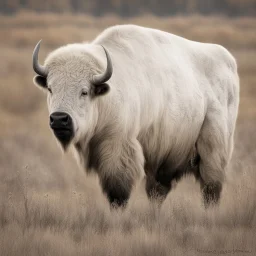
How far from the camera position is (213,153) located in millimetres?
8453

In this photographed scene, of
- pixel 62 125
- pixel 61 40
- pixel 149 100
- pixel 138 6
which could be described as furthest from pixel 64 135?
pixel 138 6

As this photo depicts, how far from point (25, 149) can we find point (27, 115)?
196 inches

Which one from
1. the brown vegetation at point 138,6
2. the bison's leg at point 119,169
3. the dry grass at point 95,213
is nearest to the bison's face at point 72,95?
the bison's leg at point 119,169

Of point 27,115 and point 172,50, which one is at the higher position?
point 172,50

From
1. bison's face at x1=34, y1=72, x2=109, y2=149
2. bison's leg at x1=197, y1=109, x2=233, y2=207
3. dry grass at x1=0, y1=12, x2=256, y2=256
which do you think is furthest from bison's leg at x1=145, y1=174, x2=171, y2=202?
bison's face at x1=34, y1=72, x2=109, y2=149

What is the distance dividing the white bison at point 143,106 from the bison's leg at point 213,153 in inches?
0.5

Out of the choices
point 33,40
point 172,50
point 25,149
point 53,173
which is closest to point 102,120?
point 172,50

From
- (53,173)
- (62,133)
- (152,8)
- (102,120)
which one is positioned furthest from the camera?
(152,8)

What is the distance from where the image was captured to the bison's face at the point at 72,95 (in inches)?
256

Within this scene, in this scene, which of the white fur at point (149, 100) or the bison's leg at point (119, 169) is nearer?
the white fur at point (149, 100)

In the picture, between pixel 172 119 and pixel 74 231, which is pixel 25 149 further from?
pixel 74 231

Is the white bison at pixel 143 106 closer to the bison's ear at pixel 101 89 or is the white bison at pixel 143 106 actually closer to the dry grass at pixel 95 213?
the bison's ear at pixel 101 89

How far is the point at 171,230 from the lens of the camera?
612 centimetres

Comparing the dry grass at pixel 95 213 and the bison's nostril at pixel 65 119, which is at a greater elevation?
the bison's nostril at pixel 65 119
